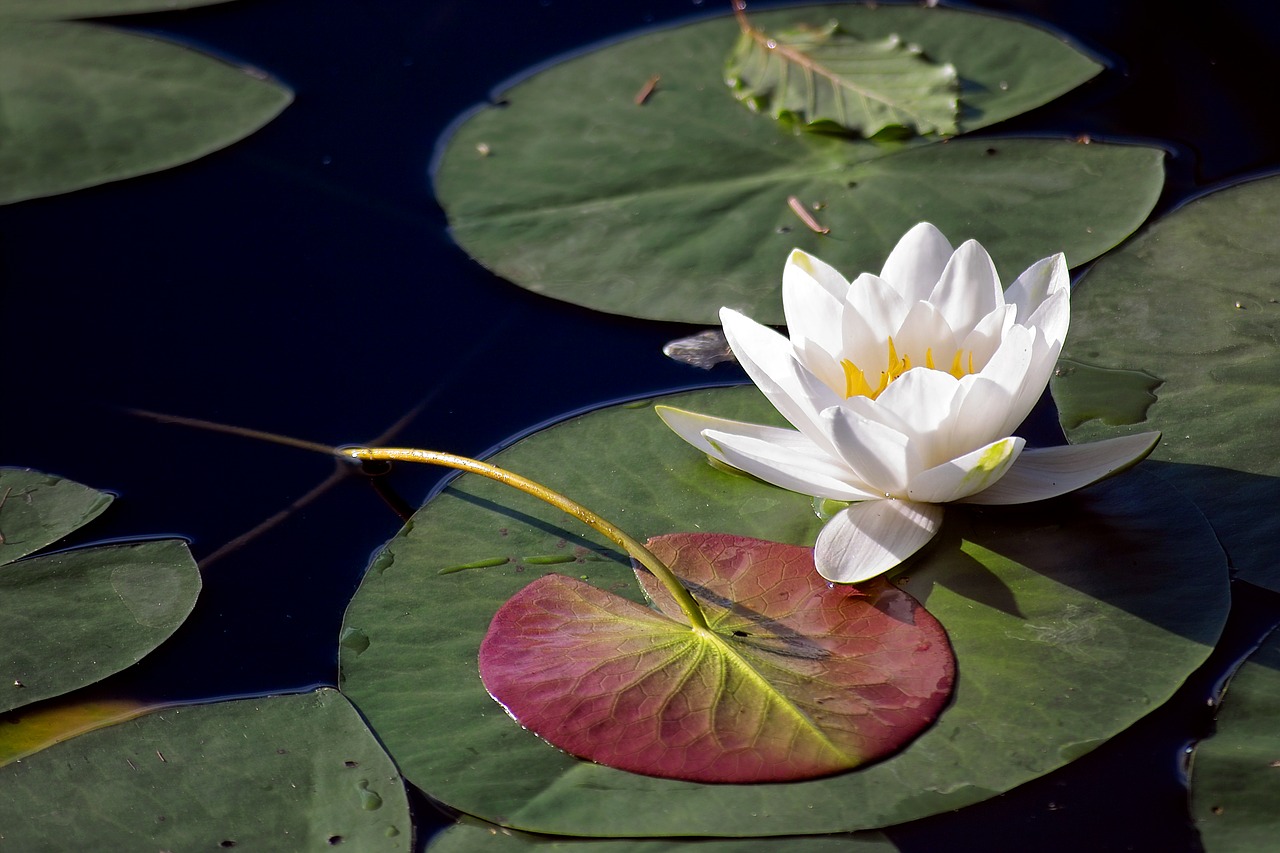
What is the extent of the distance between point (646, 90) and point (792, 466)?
4.91 feet

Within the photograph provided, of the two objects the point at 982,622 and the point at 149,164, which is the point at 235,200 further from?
the point at 982,622

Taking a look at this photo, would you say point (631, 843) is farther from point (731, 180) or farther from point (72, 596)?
point (731, 180)

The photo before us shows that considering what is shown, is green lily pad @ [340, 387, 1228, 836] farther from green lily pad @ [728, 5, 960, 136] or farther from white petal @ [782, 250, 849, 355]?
green lily pad @ [728, 5, 960, 136]

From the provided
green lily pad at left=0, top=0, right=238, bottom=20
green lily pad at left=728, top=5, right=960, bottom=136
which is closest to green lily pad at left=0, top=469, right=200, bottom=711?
green lily pad at left=728, top=5, right=960, bottom=136

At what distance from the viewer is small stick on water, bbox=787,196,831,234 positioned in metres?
2.28

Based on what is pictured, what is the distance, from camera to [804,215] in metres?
2.32

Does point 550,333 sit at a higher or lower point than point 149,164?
lower

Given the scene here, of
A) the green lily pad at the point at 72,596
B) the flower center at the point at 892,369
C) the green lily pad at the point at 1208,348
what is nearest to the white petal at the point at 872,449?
the flower center at the point at 892,369

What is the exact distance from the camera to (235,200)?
104 inches

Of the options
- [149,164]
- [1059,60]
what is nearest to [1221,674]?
[1059,60]

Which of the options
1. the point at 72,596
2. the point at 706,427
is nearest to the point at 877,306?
the point at 706,427

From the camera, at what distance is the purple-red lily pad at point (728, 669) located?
1.36 m

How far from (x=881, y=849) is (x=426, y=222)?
177 cm

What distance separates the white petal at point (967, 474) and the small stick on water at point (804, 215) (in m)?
0.86
